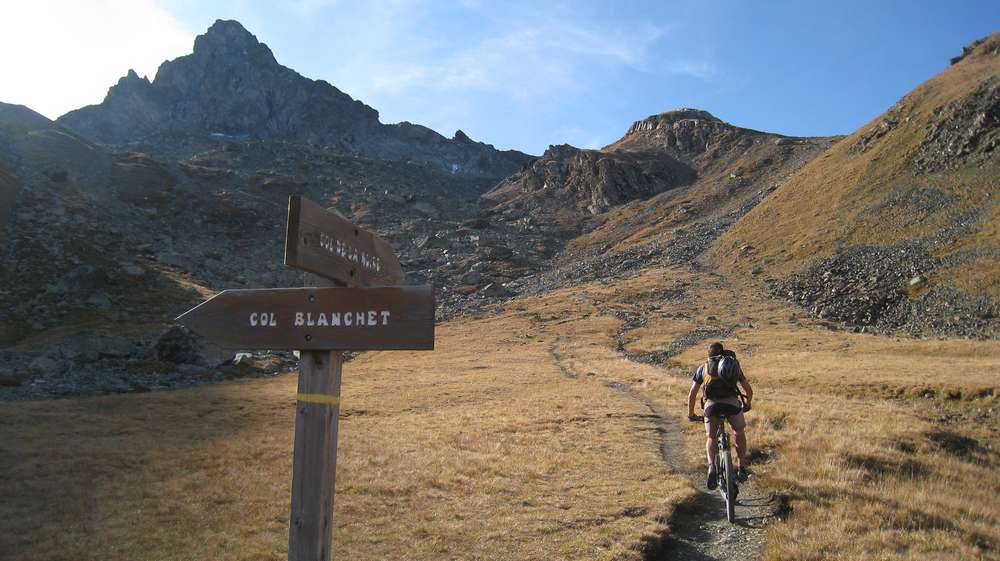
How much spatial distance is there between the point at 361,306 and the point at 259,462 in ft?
47.8

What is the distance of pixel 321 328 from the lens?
577 centimetres

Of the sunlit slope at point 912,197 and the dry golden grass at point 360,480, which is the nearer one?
the dry golden grass at point 360,480

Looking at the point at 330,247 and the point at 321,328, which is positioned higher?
the point at 330,247

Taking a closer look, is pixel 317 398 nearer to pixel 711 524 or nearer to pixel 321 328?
pixel 321 328

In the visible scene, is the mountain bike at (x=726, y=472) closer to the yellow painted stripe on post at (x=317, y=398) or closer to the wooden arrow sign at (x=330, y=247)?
the wooden arrow sign at (x=330, y=247)

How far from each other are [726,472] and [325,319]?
27.0 feet

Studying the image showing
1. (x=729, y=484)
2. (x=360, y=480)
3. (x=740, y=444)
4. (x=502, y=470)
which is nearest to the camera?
(x=729, y=484)

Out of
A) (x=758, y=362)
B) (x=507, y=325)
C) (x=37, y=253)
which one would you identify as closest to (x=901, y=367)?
(x=758, y=362)

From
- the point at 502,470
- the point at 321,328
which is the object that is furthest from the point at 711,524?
the point at 321,328

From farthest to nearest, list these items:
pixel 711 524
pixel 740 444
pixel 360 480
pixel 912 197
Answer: pixel 912 197
pixel 360 480
pixel 740 444
pixel 711 524

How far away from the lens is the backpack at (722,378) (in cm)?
1110

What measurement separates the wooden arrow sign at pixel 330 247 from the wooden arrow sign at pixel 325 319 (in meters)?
0.28

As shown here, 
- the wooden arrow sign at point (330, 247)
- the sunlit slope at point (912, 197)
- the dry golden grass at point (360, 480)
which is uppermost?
the sunlit slope at point (912, 197)

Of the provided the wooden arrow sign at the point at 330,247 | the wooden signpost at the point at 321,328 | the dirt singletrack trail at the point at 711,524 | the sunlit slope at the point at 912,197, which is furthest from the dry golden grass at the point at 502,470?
the sunlit slope at the point at 912,197
